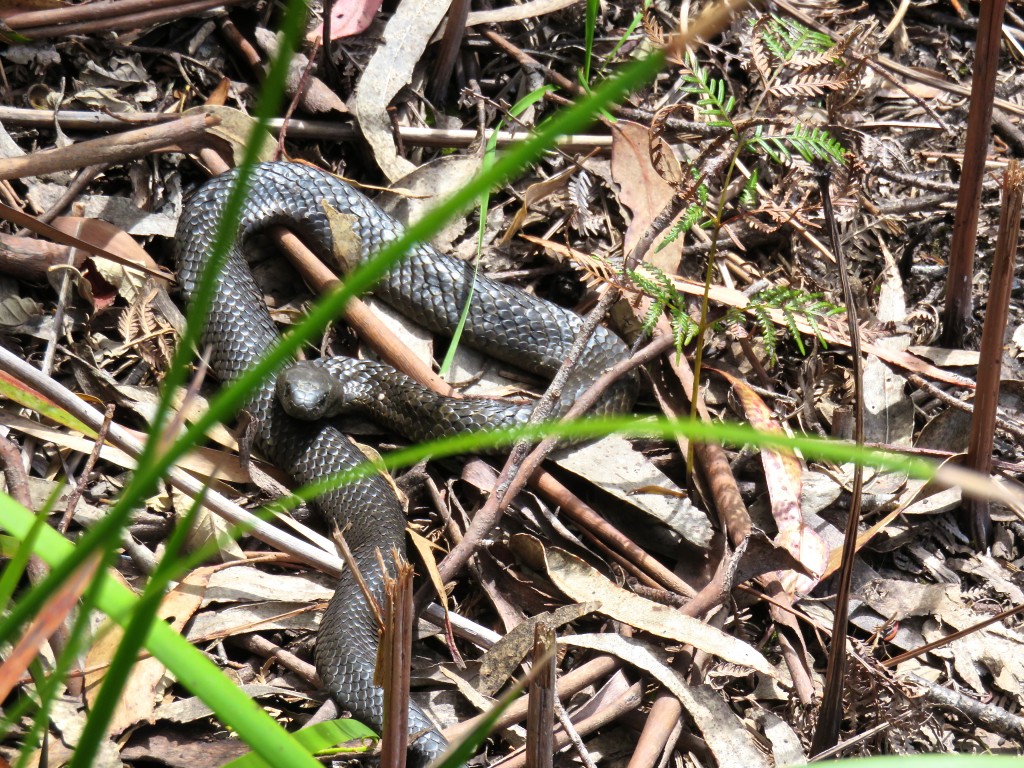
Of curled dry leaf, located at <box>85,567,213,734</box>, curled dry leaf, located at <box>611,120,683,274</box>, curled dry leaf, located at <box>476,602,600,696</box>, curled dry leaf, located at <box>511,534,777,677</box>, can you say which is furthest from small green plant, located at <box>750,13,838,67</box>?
curled dry leaf, located at <box>85,567,213,734</box>

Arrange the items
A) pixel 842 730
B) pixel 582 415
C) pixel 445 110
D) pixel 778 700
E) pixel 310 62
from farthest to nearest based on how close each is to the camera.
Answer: pixel 445 110 < pixel 310 62 < pixel 582 415 < pixel 778 700 < pixel 842 730

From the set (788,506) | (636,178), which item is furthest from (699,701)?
(636,178)

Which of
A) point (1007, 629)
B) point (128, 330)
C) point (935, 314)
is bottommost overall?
point (1007, 629)

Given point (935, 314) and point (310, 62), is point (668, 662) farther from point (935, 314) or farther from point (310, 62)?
point (310, 62)

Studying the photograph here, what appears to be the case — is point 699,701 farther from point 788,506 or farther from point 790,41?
point 790,41

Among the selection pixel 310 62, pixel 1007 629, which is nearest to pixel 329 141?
pixel 310 62
